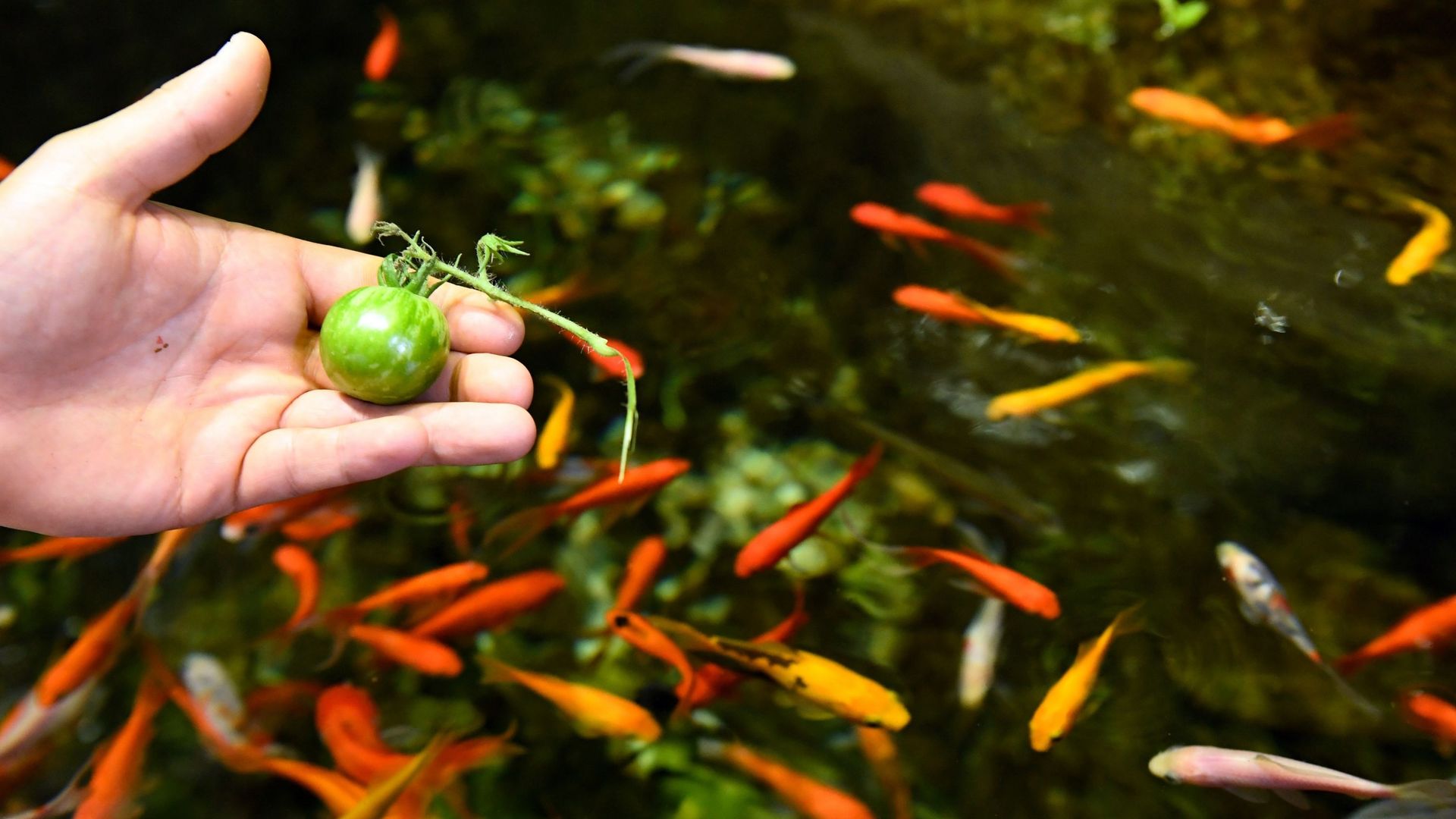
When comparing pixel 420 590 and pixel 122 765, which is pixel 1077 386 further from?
pixel 122 765

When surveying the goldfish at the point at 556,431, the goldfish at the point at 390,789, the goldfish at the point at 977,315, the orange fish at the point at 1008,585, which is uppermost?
the goldfish at the point at 977,315

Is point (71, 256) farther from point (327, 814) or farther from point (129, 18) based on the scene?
point (129, 18)

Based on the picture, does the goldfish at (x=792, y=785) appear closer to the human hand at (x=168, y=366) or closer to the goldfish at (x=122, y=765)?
the human hand at (x=168, y=366)

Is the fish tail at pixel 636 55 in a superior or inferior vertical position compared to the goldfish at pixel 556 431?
superior

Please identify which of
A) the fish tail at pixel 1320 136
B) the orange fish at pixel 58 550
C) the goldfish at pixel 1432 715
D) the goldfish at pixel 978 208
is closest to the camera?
the goldfish at pixel 1432 715

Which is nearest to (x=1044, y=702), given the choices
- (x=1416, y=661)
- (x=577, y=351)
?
(x=1416, y=661)

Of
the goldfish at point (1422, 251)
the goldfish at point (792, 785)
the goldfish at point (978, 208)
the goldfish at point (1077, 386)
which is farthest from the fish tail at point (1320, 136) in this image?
the goldfish at point (792, 785)
